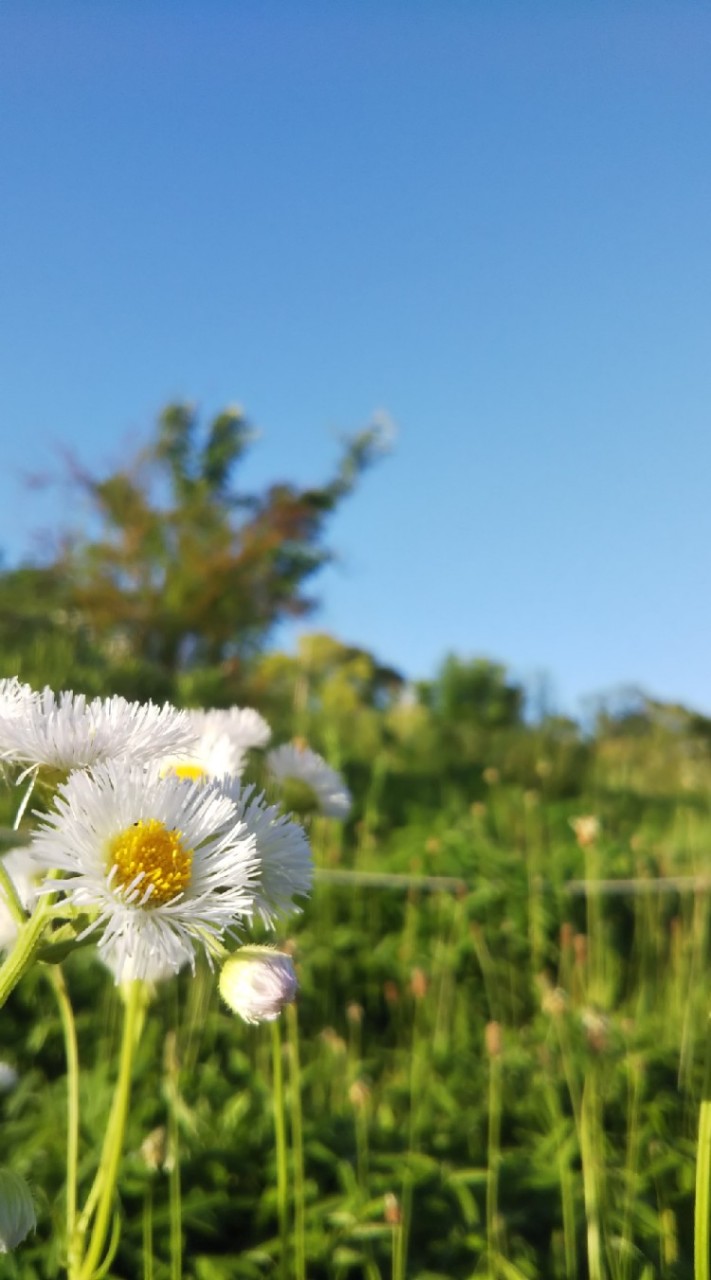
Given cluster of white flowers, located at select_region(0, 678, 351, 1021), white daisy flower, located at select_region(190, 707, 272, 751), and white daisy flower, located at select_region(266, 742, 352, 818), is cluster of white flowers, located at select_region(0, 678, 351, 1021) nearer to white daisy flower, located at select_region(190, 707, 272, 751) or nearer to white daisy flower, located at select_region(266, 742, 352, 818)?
white daisy flower, located at select_region(190, 707, 272, 751)

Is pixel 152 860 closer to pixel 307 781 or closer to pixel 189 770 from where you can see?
pixel 189 770

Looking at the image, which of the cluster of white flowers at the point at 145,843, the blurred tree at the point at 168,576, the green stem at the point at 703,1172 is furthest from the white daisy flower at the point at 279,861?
the blurred tree at the point at 168,576

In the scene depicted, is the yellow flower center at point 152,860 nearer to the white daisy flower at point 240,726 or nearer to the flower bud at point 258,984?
the flower bud at point 258,984

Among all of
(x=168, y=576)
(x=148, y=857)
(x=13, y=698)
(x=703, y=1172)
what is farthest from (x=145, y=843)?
(x=168, y=576)

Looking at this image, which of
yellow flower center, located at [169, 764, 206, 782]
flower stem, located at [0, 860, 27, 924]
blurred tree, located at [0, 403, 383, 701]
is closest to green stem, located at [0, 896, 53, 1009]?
flower stem, located at [0, 860, 27, 924]

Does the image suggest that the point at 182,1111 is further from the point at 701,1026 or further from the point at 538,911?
the point at 538,911

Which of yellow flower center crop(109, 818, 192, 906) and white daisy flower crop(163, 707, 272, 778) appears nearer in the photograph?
yellow flower center crop(109, 818, 192, 906)
